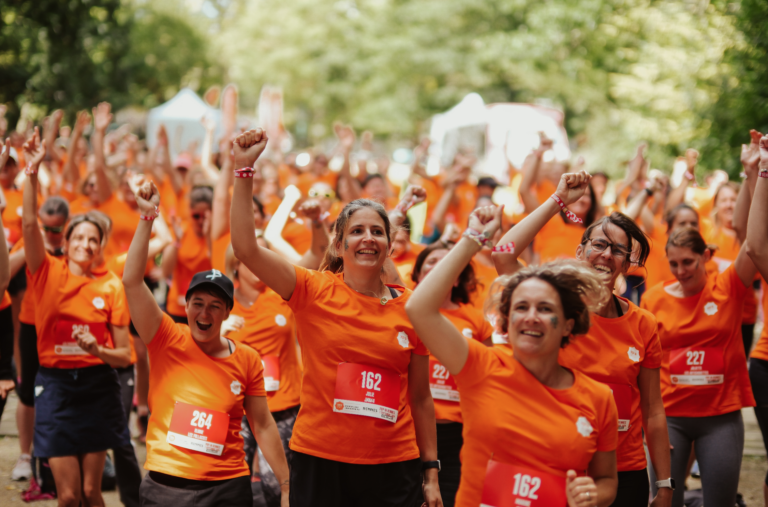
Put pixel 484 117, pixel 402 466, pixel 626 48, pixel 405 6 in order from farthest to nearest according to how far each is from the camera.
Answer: pixel 405 6, pixel 484 117, pixel 626 48, pixel 402 466

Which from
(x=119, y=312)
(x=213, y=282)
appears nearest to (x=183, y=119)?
(x=119, y=312)

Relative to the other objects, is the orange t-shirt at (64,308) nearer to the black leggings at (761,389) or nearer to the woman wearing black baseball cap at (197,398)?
the woman wearing black baseball cap at (197,398)

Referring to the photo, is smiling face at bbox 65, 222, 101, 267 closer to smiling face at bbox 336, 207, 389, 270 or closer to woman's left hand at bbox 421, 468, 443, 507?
smiling face at bbox 336, 207, 389, 270

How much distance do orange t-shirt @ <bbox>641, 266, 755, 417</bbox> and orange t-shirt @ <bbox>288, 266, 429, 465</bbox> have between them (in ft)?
5.82

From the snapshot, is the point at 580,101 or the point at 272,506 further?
the point at 580,101

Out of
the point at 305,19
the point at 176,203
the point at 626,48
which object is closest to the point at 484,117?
the point at 626,48

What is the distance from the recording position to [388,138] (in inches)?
1458

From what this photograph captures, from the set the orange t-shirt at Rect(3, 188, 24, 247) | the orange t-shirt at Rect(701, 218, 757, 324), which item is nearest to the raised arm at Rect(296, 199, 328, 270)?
the orange t-shirt at Rect(701, 218, 757, 324)

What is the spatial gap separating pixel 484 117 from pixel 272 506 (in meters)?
18.4

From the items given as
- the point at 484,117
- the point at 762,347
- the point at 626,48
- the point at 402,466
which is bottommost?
the point at 402,466

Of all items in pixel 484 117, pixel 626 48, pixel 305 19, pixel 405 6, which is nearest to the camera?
pixel 626 48

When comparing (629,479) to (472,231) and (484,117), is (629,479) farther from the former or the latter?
(484,117)

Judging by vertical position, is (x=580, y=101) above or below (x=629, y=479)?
above

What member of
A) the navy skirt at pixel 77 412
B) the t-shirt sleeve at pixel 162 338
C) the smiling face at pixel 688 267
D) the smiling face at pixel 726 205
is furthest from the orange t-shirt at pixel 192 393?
the smiling face at pixel 726 205
